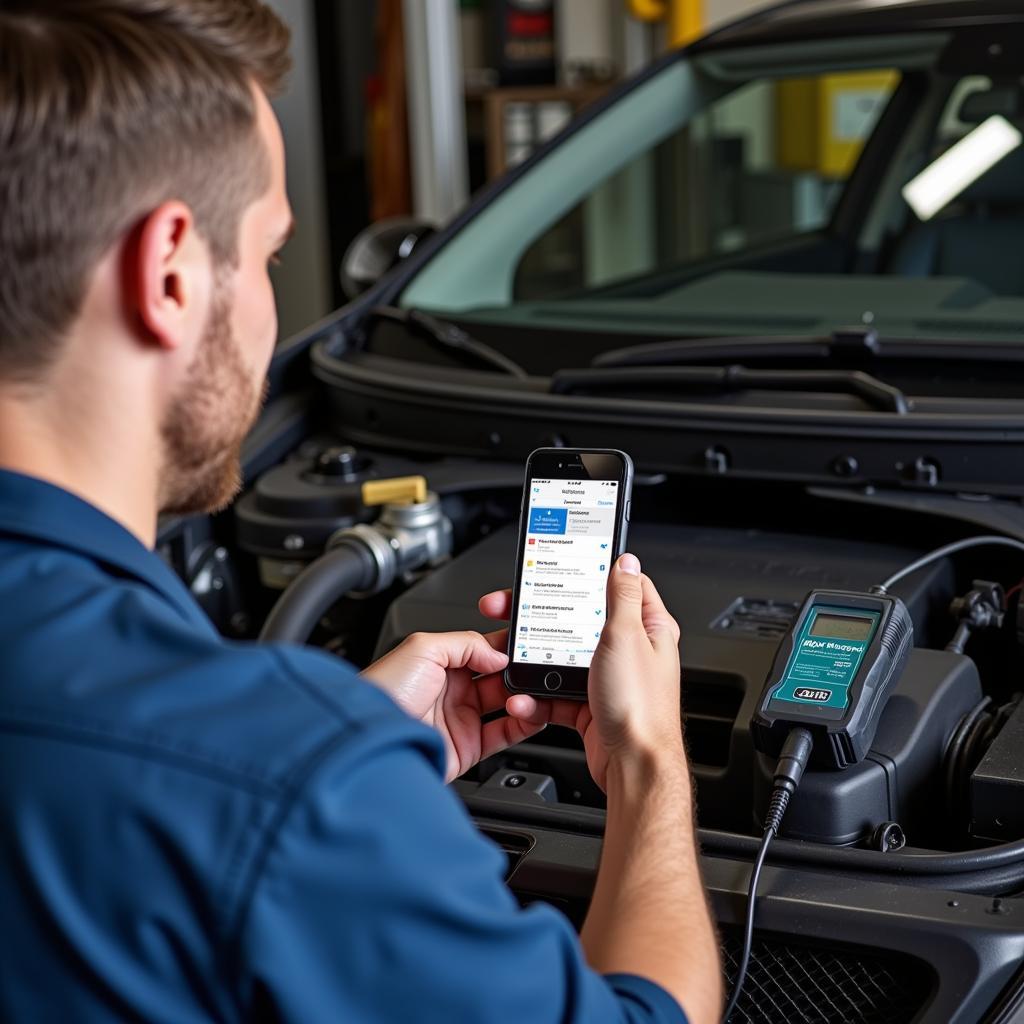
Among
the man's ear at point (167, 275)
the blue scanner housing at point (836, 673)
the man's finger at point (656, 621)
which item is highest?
the man's ear at point (167, 275)

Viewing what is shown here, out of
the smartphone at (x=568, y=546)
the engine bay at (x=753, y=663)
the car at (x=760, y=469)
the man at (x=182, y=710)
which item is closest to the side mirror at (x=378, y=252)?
the car at (x=760, y=469)

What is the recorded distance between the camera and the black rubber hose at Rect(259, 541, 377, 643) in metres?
1.52

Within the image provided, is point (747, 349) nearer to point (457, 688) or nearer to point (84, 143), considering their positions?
point (457, 688)

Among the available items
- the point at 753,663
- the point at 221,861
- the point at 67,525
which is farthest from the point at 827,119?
the point at 221,861

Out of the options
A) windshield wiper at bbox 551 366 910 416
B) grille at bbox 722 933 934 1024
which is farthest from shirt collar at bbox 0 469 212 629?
windshield wiper at bbox 551 366 910 416

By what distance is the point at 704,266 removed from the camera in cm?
237

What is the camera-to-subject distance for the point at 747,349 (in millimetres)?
1710

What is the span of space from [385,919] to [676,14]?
451cm

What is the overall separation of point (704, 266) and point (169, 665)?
175 cm

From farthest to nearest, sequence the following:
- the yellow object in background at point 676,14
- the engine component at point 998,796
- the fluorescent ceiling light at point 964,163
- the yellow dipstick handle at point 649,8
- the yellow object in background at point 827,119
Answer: the yellow dipstick handle at point 649,8 → the yellow object in background at point 676,14 → the yellow object in background at point 827,119 → the fluorescent ceiling light at point 964,163 → the engine component at point 998,796

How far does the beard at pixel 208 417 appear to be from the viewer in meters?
0.88

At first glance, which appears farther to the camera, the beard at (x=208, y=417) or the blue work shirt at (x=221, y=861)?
the beard at (x=208, y=417)

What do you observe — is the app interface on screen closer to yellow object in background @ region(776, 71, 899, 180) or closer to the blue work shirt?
the blue work shirt

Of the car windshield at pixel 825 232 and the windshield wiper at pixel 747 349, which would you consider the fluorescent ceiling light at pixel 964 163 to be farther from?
the windshield wiper at pixel 747 349
